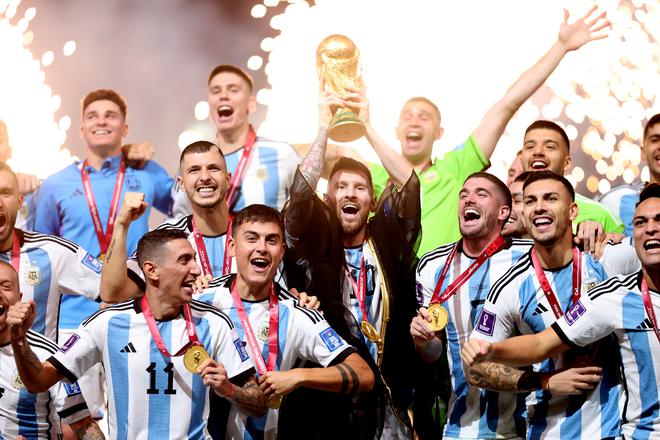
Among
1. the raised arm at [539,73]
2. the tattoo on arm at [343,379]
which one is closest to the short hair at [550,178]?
the raised arm at [539,73]

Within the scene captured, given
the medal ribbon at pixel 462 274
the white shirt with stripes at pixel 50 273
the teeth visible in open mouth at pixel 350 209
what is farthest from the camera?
the teeth visible in open mouth at pixel 350 209

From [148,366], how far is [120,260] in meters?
0.70

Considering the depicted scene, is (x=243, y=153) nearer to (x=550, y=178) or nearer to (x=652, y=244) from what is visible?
(x=550, y=178)

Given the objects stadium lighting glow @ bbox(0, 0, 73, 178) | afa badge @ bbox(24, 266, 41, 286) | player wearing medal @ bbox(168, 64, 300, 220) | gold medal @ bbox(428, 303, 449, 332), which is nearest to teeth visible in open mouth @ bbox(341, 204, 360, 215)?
player wearing medal @ bbox(168, 64, 300, 220)

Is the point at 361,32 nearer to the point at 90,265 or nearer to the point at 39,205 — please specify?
the point at 39,205

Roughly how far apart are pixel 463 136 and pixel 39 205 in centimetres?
335

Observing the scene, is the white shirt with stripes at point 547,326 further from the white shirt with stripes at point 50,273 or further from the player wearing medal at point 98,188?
the player wearing medal at point 98,188

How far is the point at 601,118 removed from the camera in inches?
306

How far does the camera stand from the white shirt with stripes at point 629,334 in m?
3.95

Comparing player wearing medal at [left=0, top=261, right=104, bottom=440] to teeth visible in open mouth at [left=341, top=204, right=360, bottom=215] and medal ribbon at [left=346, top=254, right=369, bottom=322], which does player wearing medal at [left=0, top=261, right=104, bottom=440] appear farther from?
teeth visible in open mouth at [left=341, top=204, right=360, bottom=215]

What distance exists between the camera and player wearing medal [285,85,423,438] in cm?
489

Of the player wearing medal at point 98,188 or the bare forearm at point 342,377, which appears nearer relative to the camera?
the bare forearm at point 342,377

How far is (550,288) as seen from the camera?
14.3 feet

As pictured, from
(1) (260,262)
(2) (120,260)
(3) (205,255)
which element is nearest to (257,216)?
(1) (260,262)
